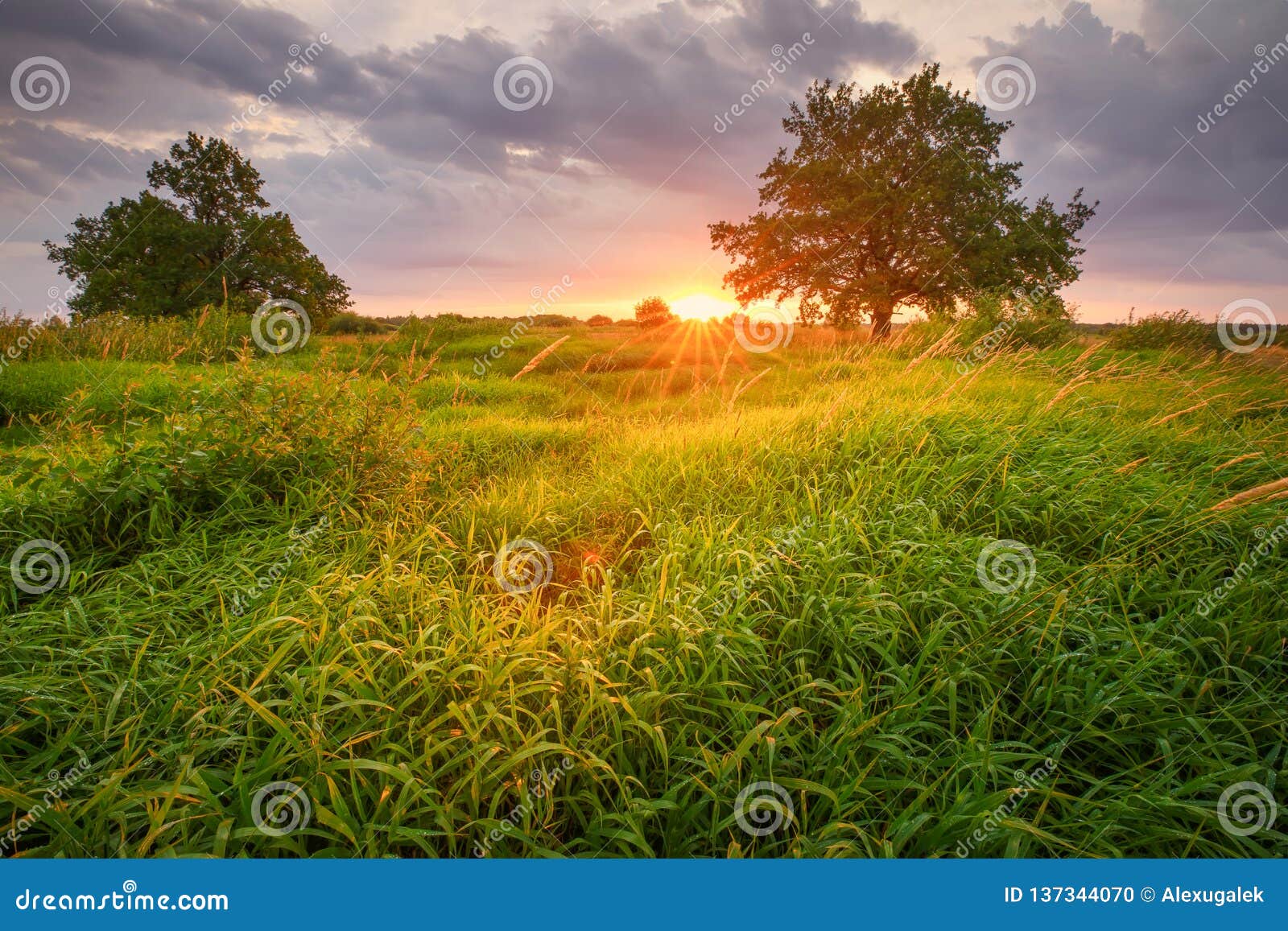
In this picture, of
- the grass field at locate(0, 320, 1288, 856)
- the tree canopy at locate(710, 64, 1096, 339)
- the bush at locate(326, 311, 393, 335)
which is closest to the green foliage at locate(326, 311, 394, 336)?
the bush at locate(326, 311, 393, 335)

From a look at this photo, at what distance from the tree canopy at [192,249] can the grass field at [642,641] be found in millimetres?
23383

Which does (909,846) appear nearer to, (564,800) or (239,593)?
(564,800)

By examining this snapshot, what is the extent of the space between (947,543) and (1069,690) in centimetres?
95

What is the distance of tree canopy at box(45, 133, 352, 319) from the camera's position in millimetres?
22281

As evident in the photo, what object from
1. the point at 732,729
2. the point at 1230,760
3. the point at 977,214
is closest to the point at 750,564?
the point at 732,729

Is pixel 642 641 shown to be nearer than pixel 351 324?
Yes

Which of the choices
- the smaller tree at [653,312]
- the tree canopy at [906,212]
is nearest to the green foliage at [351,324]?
the smaller tree at [653,312]

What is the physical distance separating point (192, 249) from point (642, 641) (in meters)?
29.6

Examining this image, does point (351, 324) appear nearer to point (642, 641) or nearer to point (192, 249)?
point (192, 249)

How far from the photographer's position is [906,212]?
58.7ft

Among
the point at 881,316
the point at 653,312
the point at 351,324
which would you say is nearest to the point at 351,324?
the point at 351,324

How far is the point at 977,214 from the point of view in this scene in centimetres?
1795

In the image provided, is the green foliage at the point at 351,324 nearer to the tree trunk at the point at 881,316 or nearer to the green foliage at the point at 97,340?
the green foliage at the point at 97,340

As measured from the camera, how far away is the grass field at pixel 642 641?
1824mm
